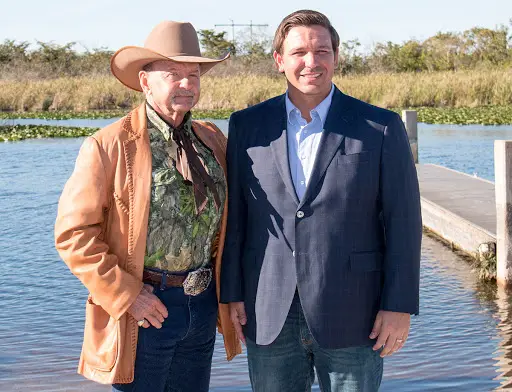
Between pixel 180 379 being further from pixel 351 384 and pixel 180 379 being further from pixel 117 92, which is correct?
pixel 117 92

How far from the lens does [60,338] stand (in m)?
6.38

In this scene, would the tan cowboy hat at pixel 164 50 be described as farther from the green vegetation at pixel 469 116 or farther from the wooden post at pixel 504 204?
the green vegetation at pixel 469 116

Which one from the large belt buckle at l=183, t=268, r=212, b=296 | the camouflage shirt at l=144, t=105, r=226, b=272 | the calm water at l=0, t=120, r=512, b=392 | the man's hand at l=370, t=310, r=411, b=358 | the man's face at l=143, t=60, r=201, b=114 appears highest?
the man's face at l=143, t=60, r=201, b=114

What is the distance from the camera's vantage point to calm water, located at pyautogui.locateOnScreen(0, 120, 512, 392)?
5.30m

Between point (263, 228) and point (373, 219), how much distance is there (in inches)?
15.1

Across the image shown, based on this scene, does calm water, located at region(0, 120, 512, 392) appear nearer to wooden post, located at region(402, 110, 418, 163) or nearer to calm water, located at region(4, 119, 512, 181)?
wooden post, located at region(402, 110, 418, 163)

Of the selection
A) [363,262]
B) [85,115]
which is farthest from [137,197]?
[85,115]

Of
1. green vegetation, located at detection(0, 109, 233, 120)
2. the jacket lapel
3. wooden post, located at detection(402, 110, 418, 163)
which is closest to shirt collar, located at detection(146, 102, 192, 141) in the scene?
the jacket lapel

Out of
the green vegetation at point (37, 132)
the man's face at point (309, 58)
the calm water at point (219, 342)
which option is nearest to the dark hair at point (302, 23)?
the man's face at point (309, 58)

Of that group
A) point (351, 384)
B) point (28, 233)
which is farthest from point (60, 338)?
point (28, 233)

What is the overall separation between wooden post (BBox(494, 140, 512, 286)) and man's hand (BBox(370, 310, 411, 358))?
4.05 m

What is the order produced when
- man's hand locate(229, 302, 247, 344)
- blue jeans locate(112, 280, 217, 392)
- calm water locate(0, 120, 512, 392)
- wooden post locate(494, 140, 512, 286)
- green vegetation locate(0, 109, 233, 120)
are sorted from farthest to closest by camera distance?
green vegetation locate(0, 109, 233, 120)
wooden post locate(494, 140, 512, 286)
calm water locate(0, 120, 512, 392)
man's hand locate(229, 302, 247, 344)
blue jeans locate(112, 280, 217, 392)

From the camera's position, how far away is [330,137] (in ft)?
9.69

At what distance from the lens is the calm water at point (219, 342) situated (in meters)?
5.30
